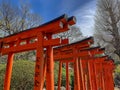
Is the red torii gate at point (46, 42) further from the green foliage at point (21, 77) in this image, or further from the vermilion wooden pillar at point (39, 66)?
the green foliage at point (21, 77)

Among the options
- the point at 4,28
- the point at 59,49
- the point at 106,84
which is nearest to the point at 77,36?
the point at 4,28

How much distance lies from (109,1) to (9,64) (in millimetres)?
23569

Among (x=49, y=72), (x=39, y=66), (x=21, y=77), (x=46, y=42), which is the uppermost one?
(x=46, y=42)

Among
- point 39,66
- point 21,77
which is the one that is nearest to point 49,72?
point 39,66

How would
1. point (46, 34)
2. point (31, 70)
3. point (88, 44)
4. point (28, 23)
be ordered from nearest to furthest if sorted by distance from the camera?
point (46, 34) < point (88, 44) < point (31, 70) < point (28, 23)

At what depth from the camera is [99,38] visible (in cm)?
2856

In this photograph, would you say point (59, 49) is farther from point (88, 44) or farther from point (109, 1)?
point (109, 1)

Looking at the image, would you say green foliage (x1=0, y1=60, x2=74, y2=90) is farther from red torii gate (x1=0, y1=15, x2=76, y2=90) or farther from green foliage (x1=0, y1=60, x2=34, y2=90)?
red torii gate (x1=0, y1=15, x2=76, y2=90)

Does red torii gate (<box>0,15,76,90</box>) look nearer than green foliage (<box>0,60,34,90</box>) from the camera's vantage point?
Yes

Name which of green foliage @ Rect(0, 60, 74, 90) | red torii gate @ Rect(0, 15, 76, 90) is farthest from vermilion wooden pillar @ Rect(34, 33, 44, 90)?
green foliage @ Rect(0, 60, 74, 90)

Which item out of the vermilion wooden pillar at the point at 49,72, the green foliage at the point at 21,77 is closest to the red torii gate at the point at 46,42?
the vermilion wooden pillar at the point at 49,72

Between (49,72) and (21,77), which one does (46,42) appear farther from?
(21,77)

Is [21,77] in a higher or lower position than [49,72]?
higher

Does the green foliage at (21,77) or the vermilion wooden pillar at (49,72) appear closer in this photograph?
the vermilion wooden pillar at (49,72)
